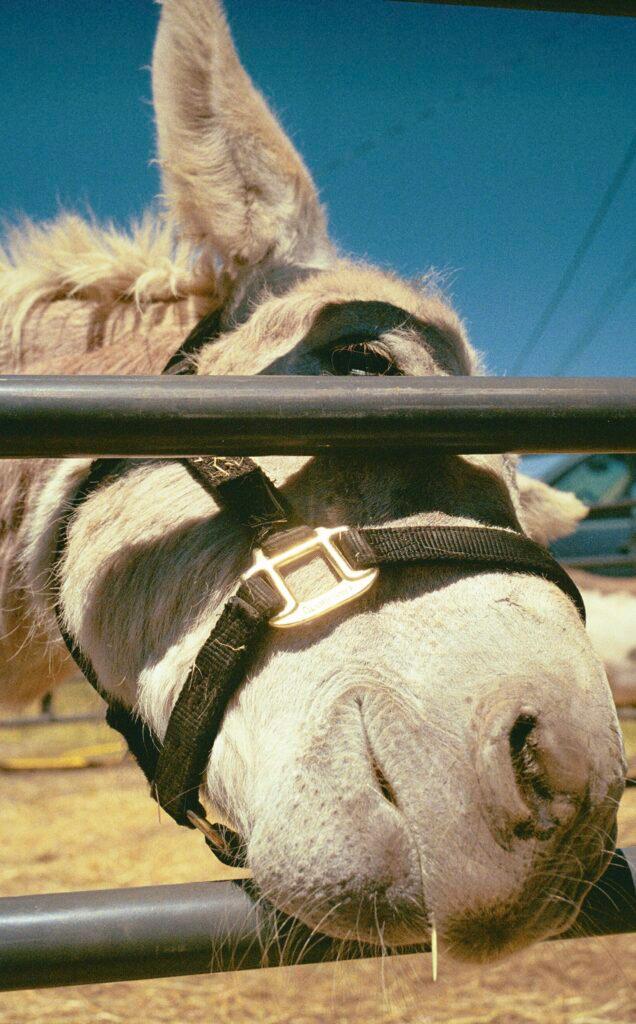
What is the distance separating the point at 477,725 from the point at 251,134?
139 centimetres

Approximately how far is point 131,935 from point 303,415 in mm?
681

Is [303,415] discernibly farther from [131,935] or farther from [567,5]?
[567,5]

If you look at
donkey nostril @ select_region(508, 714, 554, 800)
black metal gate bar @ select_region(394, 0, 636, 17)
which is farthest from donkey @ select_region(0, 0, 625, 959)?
black metal gate bar @ select_region(394, 0, 636, 17)

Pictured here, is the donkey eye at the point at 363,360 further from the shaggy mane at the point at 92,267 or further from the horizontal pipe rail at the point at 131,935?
the horizontal pipe rail at the point at 131,935

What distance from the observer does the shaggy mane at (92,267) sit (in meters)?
1.99

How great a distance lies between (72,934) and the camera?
949 mm

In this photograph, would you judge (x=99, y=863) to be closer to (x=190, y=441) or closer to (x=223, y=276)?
(x=223, y=276)

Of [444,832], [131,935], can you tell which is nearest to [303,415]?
[444,832]

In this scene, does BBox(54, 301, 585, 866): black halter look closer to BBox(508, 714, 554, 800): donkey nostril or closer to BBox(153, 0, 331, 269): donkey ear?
BBox(508, 714, 554, 800): donkey nostril

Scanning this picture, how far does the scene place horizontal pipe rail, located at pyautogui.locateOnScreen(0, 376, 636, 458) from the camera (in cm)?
93

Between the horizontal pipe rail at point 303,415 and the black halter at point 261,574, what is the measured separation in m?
0.21

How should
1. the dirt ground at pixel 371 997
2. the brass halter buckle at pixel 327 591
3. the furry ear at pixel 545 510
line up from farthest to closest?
the dirt ground at pixel 371 997, the furry ear at pixel 545 510, the brass halter buckle at pixel 327 591

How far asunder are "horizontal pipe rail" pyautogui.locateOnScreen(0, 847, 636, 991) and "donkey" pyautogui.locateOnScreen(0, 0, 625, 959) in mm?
59

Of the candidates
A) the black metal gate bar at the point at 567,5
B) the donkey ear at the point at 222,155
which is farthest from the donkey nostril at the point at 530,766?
Answer: the donkey ear at the point at 222,155
